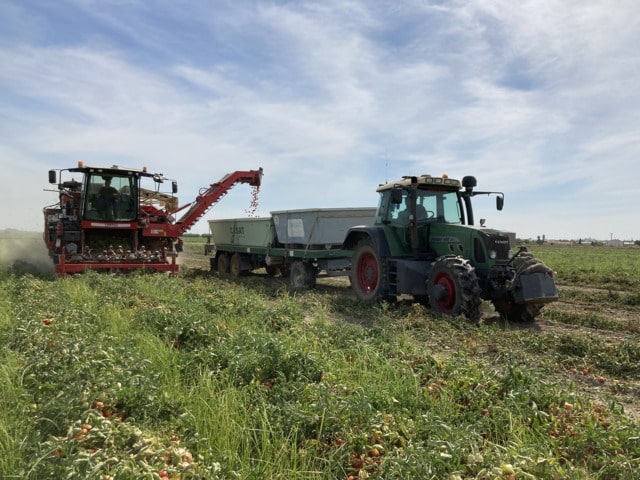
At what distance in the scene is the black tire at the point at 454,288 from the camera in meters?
7.02

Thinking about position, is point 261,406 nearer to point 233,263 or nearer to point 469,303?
point 469,303

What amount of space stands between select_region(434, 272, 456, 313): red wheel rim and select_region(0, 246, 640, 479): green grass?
172 cm

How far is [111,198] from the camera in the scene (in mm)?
13016

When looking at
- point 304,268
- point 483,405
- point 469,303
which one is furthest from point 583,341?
point 304,268

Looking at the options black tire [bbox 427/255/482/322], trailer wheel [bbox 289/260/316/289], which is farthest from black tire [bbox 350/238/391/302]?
trailer wheel [bbox 289/260/316/289]

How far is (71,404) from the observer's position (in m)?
2.97

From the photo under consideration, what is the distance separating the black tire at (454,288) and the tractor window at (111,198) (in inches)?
357

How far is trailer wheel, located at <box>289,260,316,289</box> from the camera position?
1153 cm

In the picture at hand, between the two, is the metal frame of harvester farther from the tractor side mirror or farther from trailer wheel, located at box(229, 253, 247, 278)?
the tractor side mirror

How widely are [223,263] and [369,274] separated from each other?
7278 mm

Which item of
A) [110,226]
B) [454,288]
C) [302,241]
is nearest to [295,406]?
[454,288]

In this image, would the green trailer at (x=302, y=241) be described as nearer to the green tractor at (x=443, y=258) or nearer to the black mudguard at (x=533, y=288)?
the green tractor at (x=443, y=258)

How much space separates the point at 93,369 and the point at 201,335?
1.52 m

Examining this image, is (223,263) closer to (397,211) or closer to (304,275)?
(304,275)
